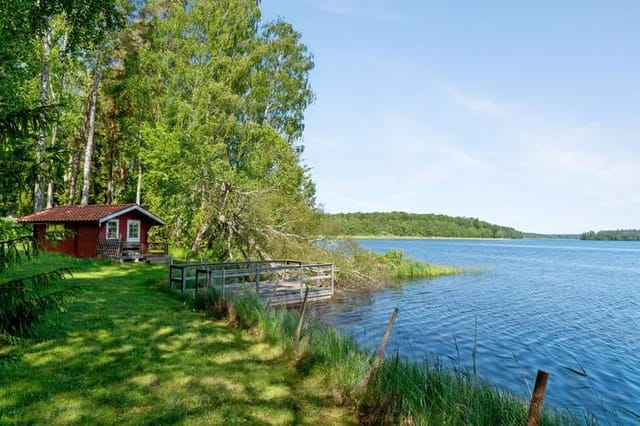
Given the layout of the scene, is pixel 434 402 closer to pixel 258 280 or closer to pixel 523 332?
pixel 258 280

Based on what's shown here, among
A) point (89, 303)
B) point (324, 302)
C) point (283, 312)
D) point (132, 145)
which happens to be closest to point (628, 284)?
point (324, 302)

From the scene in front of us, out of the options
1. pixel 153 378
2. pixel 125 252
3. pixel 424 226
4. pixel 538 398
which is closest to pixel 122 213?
pixel 125 252

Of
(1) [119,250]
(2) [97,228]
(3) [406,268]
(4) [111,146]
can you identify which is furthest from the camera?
(4) [111,146]

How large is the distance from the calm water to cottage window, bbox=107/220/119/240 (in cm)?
1278

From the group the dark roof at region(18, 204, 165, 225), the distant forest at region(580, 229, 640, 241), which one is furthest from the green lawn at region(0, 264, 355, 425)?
the distant forest at region(580, 229, 640, 241)

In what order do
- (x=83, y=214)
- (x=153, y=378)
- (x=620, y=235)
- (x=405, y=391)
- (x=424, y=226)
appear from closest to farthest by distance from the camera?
(x=405, y=391) < (x=153, y=378) < (x=83, y=214) < (x=424, y=226) < (x=620, y=235)

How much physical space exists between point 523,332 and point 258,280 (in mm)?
9970

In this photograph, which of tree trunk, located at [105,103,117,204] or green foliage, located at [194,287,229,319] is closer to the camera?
green foliage, located at [194,287,229,319]

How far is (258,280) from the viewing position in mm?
14969

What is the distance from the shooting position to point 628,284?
3073 centimetres

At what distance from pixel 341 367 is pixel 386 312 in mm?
10898

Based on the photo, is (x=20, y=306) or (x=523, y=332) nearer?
(x=20, y=306)

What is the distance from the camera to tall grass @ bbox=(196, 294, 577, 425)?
195 inches

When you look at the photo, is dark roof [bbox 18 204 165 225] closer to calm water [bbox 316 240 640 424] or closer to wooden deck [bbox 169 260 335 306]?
wooden deck [bbox 169 260 335 306]
